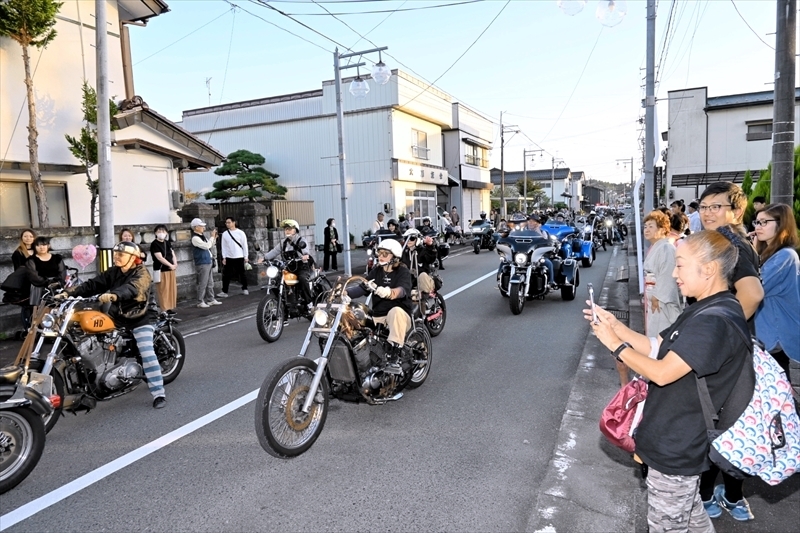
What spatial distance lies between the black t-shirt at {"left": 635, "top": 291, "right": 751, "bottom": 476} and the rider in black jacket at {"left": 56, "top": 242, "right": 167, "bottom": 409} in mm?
4666

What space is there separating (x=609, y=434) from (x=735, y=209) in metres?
2.27

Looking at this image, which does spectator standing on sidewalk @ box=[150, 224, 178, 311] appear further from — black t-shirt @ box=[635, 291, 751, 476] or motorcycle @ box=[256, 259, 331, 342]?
black t-shirt @ box=[635, 291, 751, 476]

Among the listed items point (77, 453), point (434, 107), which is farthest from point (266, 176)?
point (77, 453)

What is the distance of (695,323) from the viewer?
2211 mm

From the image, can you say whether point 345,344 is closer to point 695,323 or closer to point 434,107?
point 695,323

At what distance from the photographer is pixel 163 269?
10.0 meters

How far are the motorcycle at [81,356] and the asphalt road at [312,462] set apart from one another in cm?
33

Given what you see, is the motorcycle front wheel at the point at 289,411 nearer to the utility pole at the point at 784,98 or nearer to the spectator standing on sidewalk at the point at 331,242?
the utility pole at the point at 784,98

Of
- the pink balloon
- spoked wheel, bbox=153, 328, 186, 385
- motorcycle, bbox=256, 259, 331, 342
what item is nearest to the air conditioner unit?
the pink balloon

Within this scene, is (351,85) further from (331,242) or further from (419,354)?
(419,354)

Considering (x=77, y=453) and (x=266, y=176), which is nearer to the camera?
(x=77, y=453)

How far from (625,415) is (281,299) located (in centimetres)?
648

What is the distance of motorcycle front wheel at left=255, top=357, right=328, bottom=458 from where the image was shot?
3.81 meters

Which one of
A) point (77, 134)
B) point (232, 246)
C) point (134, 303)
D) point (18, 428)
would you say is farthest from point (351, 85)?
point (18, 428)
